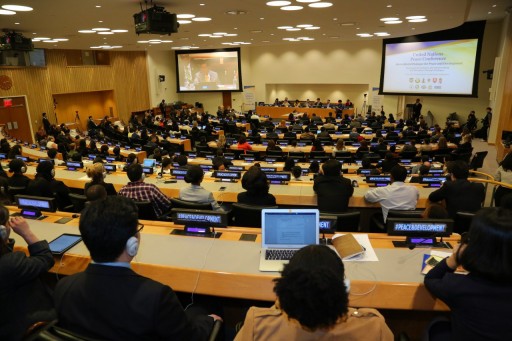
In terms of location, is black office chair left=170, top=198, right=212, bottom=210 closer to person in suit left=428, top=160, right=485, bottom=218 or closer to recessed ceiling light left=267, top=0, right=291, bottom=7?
person in suit left=428, top=160, right=485, bottom=218

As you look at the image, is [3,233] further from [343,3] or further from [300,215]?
[343,3]

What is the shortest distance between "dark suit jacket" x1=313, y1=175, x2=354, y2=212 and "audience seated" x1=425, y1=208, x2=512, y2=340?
2539 mm

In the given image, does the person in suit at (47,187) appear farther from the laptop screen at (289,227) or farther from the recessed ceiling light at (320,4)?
the recessed ceiling light at (320,4)

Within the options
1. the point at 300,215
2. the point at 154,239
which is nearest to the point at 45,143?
the point at 154,239

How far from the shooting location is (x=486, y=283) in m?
1.57

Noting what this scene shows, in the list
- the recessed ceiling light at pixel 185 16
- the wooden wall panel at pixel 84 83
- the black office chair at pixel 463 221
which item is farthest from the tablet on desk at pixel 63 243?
the wooden wall panel at pixel 84 83

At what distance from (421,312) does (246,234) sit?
1.40 m

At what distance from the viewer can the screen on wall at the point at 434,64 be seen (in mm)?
14484

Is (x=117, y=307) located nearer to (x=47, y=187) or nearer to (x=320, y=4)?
(x=47, y=187)

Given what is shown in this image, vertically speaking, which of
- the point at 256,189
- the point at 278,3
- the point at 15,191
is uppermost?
the point at 278,3

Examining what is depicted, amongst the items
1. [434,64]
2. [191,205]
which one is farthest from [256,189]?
[434,64]

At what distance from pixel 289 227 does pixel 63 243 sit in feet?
5.75

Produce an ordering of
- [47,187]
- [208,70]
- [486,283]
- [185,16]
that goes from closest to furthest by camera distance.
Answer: [486,283], [47,187], [185,16], [208,70]

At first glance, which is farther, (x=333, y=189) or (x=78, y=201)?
(x=78, y=201)
